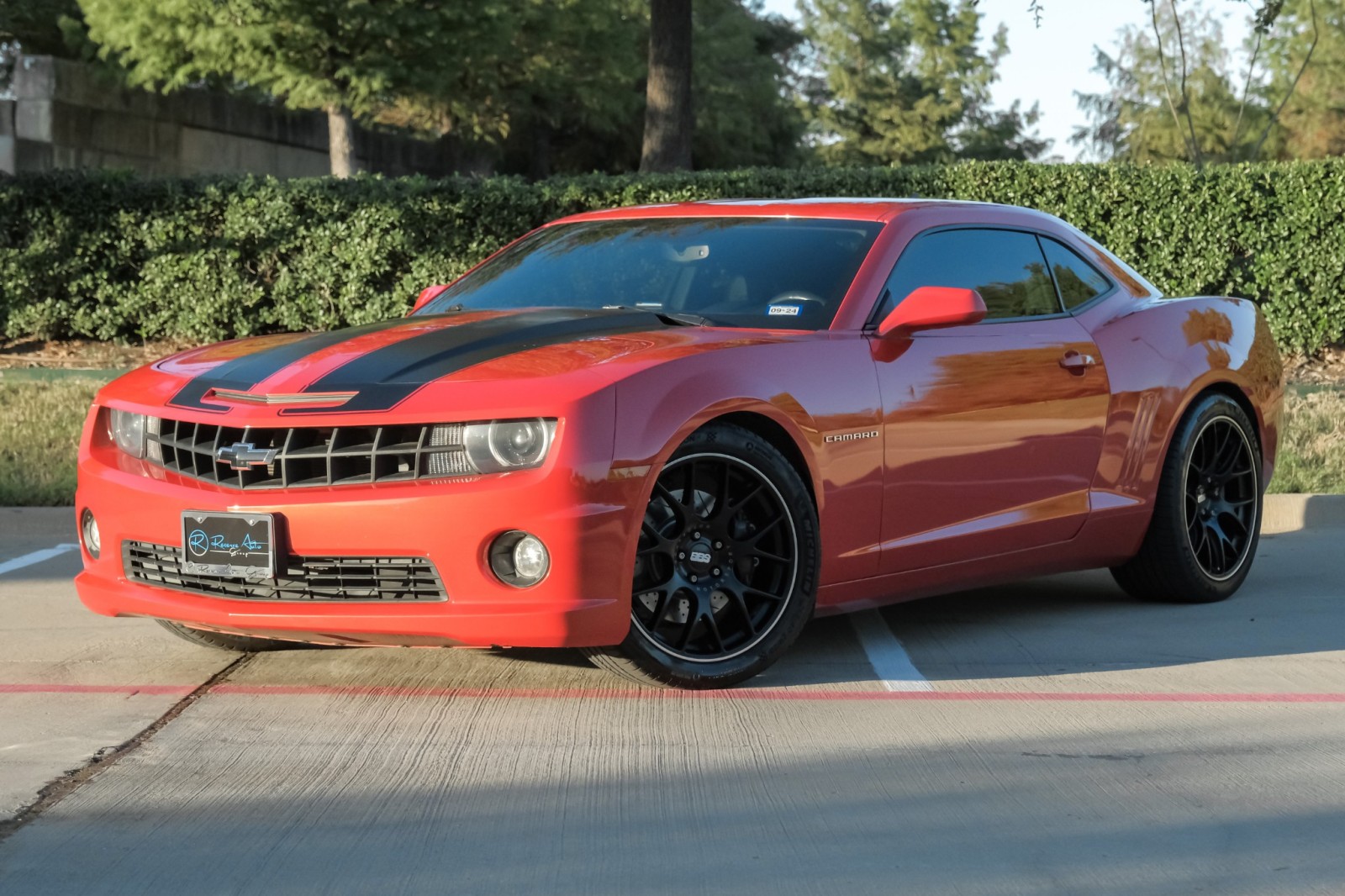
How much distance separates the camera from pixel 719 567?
17.2 feet

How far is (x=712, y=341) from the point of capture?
5.30 meters

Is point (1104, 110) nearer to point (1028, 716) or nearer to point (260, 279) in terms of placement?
point (260, 279)

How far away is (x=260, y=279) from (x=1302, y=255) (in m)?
8.95

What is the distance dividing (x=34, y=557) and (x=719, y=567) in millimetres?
4510

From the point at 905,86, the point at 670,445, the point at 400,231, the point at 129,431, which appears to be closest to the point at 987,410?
the point at 670,445

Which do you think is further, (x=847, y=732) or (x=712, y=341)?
(x=712, y=341)

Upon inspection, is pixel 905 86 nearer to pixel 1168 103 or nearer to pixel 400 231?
pixel 1168 103

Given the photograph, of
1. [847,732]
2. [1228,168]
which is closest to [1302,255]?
[1228,168]

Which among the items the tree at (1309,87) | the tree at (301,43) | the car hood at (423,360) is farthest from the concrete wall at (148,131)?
the tree at (1309,87)

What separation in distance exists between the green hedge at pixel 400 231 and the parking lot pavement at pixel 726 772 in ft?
30.2

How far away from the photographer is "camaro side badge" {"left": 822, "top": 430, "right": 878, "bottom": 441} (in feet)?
17.9

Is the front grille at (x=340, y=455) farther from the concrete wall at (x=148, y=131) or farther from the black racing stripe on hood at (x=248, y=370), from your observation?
the concrete wall at (x=148, y=131)

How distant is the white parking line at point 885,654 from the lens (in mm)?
5559

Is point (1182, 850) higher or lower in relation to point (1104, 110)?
lower
